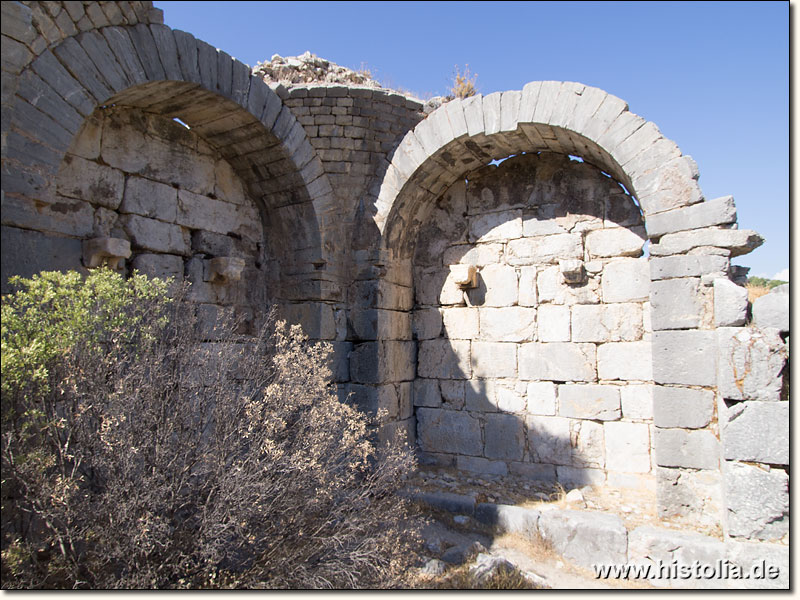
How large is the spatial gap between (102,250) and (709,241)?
473 centimetres

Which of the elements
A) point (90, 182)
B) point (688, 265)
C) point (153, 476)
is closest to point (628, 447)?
point (688, 265)

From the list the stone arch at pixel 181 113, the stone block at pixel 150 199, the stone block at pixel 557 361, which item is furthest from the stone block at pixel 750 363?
the stone block at pixel 150 199

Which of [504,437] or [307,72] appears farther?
[307,72]

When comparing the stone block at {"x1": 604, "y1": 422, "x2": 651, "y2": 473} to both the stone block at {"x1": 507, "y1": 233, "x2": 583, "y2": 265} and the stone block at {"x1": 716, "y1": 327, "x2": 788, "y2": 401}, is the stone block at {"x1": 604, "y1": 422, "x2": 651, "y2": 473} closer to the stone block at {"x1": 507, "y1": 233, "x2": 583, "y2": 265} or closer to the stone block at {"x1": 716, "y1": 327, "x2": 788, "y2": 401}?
the stone block at {"x1": 716, "y1": 327, "x2": 788, "y2": 401}

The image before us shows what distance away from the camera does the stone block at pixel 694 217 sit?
4.33m

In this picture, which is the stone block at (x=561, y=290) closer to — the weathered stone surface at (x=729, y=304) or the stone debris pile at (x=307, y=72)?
the weathered stone surface at (x=729, y=304)

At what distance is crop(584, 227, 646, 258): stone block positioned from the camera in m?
5.47

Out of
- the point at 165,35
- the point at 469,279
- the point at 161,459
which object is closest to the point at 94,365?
the point at 161,459

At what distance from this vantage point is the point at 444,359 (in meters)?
6.36

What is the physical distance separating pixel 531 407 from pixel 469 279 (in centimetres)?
150

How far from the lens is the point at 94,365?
3482mm

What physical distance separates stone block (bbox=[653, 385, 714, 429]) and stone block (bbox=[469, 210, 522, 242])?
2.31 metres

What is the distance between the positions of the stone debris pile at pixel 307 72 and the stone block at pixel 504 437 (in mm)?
3964

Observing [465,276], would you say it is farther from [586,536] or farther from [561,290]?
[586,536]
